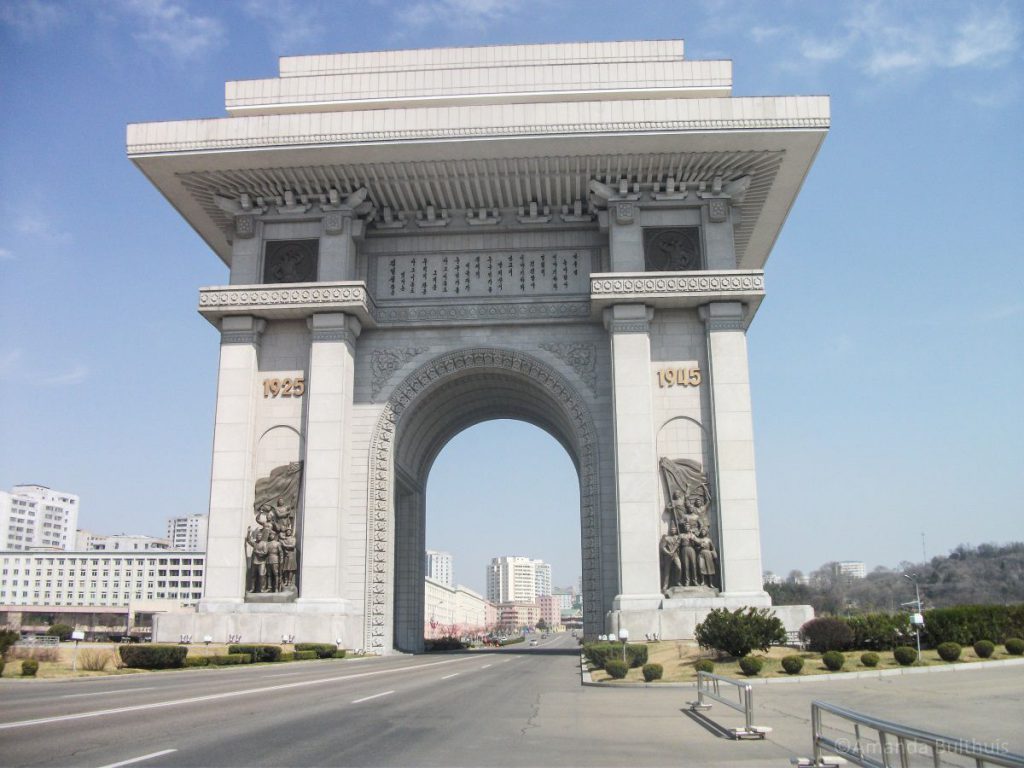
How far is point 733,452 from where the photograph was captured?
96.9ft

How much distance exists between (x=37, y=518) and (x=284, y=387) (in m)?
152

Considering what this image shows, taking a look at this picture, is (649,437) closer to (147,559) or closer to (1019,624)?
(1019,624)

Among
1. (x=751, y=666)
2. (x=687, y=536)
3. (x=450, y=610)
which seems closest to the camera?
(x=751, y=666)

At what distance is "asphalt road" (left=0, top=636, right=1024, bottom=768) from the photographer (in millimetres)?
8945

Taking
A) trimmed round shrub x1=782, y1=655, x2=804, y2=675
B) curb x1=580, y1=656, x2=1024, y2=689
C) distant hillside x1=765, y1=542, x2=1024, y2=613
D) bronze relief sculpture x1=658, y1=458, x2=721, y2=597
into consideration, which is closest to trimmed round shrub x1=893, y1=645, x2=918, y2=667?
curb x1=580, y1=656, x2=1024, y2=689

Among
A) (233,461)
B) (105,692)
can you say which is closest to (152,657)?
(105,692)

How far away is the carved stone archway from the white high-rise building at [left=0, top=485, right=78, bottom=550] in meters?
138

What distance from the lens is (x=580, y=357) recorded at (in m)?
32.3

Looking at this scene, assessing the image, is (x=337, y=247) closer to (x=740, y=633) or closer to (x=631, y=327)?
(x=631, y=327)

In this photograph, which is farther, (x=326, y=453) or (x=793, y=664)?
(x=326, y=453)

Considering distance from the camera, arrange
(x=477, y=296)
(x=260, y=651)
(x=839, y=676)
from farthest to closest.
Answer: (x=477, y=296) < (x=260, y=651) < (x=839, y=676)

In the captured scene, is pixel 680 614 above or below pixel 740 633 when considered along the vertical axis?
above

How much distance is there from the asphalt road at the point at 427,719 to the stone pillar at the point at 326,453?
32.4 feet

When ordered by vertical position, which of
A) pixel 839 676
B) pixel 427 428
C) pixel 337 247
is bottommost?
pixel 839 676
